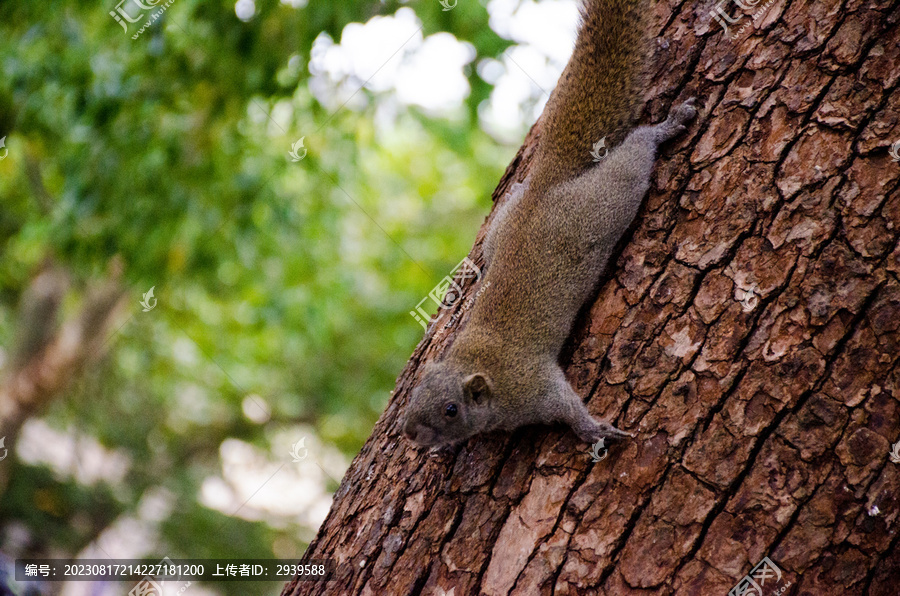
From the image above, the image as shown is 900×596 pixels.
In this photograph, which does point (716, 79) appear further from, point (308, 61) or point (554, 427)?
point (308, 61)

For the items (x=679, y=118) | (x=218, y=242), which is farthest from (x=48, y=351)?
(x=679, y=118)

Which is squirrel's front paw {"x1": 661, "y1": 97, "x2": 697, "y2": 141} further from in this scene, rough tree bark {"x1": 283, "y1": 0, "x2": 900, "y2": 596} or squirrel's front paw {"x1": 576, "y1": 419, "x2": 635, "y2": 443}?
squirrel's front paw {"x1": 576, "y1": 419, "x2": 635, "y2": 443}

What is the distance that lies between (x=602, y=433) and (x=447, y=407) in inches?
38.6

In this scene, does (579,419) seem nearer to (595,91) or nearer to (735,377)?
(735,377)

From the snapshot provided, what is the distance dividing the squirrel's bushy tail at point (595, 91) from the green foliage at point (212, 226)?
5.20 feet

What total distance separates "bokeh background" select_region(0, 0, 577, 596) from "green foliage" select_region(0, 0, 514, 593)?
0.10ft

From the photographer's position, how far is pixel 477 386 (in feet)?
10.9

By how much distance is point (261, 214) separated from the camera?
6.70 m

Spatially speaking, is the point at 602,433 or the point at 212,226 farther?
the point at 212,226

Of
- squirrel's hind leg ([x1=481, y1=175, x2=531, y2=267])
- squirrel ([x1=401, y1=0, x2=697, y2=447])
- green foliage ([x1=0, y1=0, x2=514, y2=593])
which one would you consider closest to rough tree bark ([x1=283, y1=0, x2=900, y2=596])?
squirrel ([x1=401, y1=0, x2=697, y2=447])

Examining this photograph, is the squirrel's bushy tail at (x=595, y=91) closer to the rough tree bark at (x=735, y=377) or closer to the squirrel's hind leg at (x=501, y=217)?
the squirrel's hind leg at (x=501, y=217)

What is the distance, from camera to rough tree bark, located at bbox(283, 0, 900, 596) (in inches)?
81.0

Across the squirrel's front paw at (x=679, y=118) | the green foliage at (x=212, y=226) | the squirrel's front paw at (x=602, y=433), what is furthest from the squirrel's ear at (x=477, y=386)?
the green foliage at (x=212, y=226)

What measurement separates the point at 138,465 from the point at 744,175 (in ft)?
29.7
